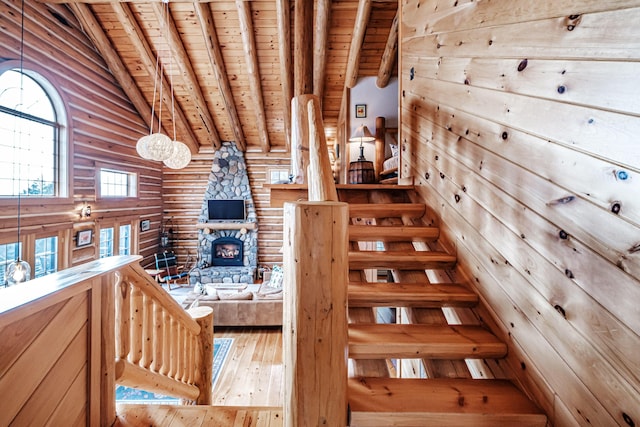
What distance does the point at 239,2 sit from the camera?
4.38 m

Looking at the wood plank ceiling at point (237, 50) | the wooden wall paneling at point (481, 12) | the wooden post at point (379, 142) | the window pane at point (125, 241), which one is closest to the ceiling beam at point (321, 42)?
the wood plank ceiling at point (237, 50)

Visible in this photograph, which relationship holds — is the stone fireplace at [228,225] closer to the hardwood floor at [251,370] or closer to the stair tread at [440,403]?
the hardwood floor at [251,370]

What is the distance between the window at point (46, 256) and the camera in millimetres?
4161

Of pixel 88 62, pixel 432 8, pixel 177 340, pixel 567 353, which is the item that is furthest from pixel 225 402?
pixel 88 62

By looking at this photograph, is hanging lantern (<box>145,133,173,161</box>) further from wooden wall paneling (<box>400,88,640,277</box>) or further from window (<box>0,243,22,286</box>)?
wooden wall paneling (<box>400,88,640,277</box>)

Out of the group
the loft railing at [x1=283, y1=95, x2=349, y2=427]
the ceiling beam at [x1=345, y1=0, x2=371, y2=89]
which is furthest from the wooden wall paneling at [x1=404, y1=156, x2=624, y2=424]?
the ceiling beam at [x1=345, y1=0, x2=371, y2=89]

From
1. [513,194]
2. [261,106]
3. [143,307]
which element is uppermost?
[261,106]

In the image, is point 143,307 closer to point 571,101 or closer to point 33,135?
point 571,101

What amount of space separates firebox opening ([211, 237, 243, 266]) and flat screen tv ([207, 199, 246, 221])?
62 cm

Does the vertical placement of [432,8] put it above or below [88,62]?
below

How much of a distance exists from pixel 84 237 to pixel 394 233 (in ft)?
18.9

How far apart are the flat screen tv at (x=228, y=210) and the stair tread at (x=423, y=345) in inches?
283

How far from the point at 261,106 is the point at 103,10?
313cm

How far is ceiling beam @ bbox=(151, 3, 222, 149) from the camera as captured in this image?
15.0 feet
